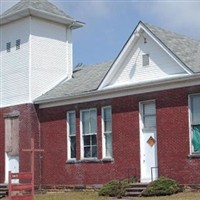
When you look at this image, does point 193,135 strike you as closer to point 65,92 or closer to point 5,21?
point 65,92

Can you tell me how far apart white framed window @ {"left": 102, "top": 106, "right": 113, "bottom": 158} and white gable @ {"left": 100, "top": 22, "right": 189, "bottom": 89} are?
1.28m

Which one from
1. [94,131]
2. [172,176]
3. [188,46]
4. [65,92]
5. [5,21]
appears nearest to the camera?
[172,176]

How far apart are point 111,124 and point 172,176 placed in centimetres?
448

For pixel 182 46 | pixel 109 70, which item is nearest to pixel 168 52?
pixel 182 46

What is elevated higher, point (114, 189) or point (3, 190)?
point (114, 189)

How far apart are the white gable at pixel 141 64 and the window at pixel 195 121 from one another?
4.34 ft

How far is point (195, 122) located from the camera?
2289 centimetres

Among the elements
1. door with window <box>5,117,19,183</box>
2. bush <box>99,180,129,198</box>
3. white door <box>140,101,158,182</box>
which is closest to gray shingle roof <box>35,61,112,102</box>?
door with window <box>5,117,19,183</box>

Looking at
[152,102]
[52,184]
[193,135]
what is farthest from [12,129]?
[193,135]

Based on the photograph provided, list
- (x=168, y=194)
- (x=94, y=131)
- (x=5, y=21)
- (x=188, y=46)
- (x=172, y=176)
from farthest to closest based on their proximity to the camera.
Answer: (x=5, y=21)
(x=94, y=131)
(x=188, y=46)
(x=172, y=176)
(x=168, y=194)

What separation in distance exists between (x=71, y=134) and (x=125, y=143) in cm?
411

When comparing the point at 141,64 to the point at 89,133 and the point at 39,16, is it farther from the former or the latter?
the point at 39,16

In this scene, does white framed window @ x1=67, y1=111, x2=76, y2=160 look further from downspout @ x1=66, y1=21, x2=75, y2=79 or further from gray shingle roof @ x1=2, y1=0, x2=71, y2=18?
gray shingle roof @ x1=2, y1=0, x2=71, y2=18

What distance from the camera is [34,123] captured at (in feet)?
98.9
